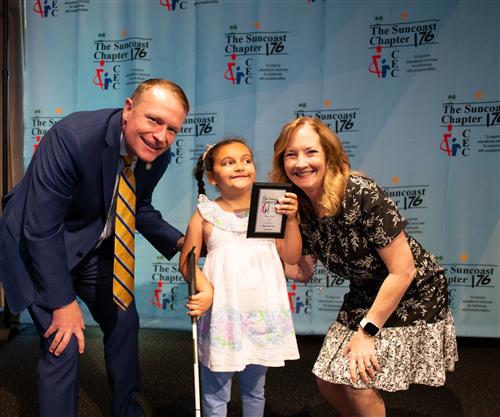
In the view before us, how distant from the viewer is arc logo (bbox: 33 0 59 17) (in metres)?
3.72

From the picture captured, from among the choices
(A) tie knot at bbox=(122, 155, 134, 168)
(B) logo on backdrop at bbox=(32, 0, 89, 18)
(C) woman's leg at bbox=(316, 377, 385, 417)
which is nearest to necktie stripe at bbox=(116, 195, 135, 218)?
(A) tie knot at bbox=(122, 155, 134, 168)

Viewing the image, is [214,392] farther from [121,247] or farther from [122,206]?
[122,206]

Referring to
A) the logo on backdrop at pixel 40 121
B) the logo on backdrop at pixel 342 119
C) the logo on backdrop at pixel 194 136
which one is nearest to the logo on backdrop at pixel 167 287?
the logo on backdrop at pixel 194 136

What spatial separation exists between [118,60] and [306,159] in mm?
2445

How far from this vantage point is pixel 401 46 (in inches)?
139

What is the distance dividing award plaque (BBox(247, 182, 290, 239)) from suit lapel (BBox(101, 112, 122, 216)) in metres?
0.56

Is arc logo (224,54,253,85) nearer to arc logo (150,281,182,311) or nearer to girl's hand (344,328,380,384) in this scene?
arc logo (150,281,182,311)

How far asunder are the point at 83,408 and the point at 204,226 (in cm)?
130

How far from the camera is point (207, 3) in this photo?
11.8ft

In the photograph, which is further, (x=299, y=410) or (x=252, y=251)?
(x=299, y=410)

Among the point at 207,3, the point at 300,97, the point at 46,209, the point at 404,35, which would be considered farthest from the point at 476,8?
the point at 46,209

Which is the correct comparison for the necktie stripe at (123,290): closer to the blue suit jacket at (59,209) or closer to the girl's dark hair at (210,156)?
the blue suit jacket at (59,209)

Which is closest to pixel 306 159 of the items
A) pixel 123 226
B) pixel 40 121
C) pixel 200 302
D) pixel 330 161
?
pixel 330 161

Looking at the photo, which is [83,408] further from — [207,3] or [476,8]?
[476,8]
